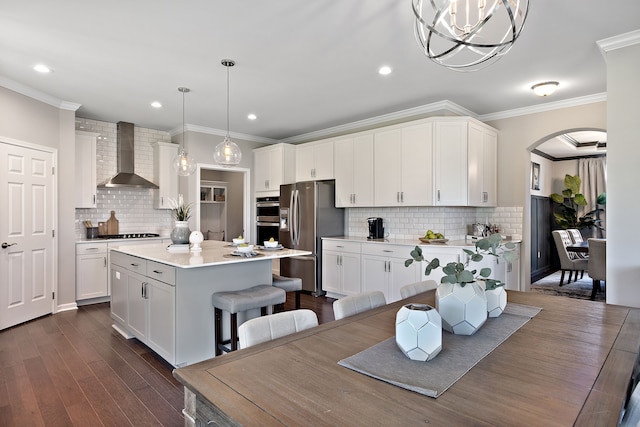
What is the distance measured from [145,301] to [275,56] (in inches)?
97.5

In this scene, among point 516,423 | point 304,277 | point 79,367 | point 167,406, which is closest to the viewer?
point 516,423

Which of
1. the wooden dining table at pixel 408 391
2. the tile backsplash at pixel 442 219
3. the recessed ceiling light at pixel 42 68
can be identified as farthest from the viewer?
the tile backsplash at pixel 442 219

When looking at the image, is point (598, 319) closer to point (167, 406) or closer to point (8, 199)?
point (167, 406)

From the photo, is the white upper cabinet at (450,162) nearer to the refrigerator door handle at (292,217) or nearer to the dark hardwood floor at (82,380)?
the refrigerator door handle at (292,217)

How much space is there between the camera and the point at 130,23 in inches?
110

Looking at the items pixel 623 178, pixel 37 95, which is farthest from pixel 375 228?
pixel 37 95

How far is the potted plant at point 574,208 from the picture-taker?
7.74m

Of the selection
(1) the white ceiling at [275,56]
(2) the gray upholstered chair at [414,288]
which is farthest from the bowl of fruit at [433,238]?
(2) the gray upholstered chair at [414,288]

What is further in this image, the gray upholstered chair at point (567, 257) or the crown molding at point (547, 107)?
the gray upholstered chair at point (567, 257)

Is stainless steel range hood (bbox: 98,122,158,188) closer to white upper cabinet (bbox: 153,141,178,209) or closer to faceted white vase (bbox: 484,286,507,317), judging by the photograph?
white upper cabinet (bbox: 153,141,178,209)

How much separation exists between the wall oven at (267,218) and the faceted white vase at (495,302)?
4.74 meters

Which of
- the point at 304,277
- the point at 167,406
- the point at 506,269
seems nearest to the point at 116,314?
the point at 167,406

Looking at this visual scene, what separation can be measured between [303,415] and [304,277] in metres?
4.71

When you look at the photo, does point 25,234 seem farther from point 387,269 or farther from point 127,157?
point 387,269
